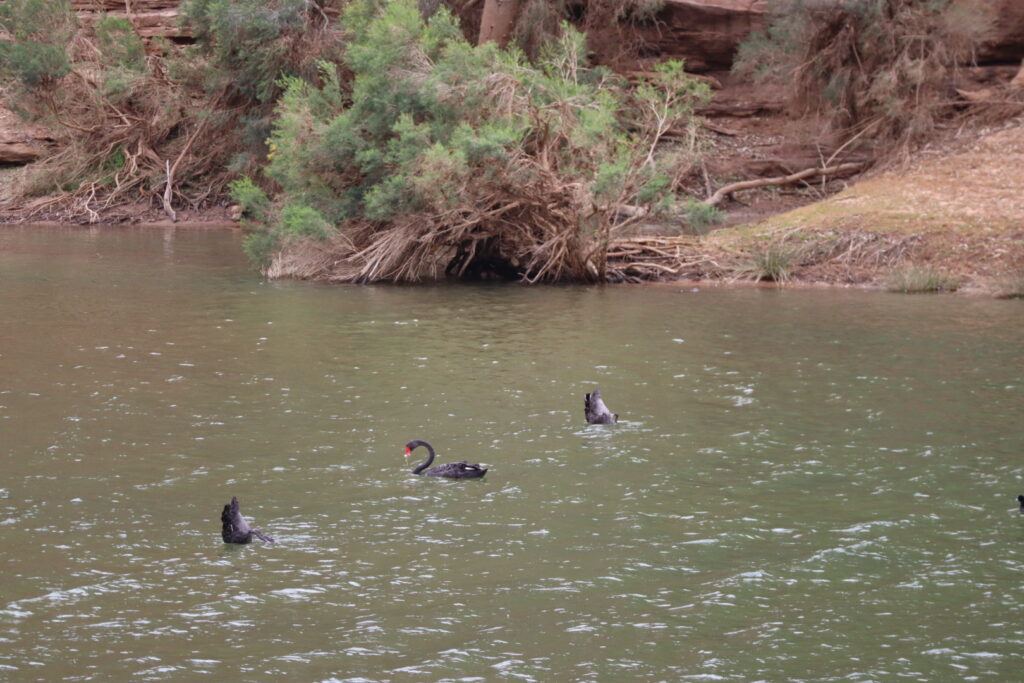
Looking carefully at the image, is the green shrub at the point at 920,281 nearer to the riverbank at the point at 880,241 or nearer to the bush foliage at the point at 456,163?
the riverbank at the point at 880,241

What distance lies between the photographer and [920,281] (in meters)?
20.7

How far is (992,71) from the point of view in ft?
101

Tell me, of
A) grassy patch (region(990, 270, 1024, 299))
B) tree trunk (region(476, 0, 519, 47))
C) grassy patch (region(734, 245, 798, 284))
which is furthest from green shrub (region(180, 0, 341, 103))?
grassy patch (region(990, 270, 1024, 299))

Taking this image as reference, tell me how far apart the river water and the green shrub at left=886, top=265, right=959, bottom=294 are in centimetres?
290

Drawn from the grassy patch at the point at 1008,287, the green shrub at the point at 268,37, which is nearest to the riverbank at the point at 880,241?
the grassy patch at the point at 1008,287

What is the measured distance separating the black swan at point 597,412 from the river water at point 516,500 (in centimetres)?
11

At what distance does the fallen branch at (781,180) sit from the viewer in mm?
28500

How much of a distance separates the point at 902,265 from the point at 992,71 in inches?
465

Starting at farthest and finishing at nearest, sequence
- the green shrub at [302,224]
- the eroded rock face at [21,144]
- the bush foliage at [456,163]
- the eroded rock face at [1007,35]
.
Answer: the eroded rock face at [21,144] → the eroded rock face at [1007,35] → the green shrub at [302,224] → the bush foliage at [456,163]

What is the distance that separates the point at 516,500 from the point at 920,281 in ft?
43.0

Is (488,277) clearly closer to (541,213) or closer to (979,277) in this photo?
(541,213)

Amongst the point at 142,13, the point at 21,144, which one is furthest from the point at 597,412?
the point at 142,13

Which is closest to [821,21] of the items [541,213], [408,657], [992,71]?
[992,71]

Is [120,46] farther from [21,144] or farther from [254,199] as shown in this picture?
[254,199]
